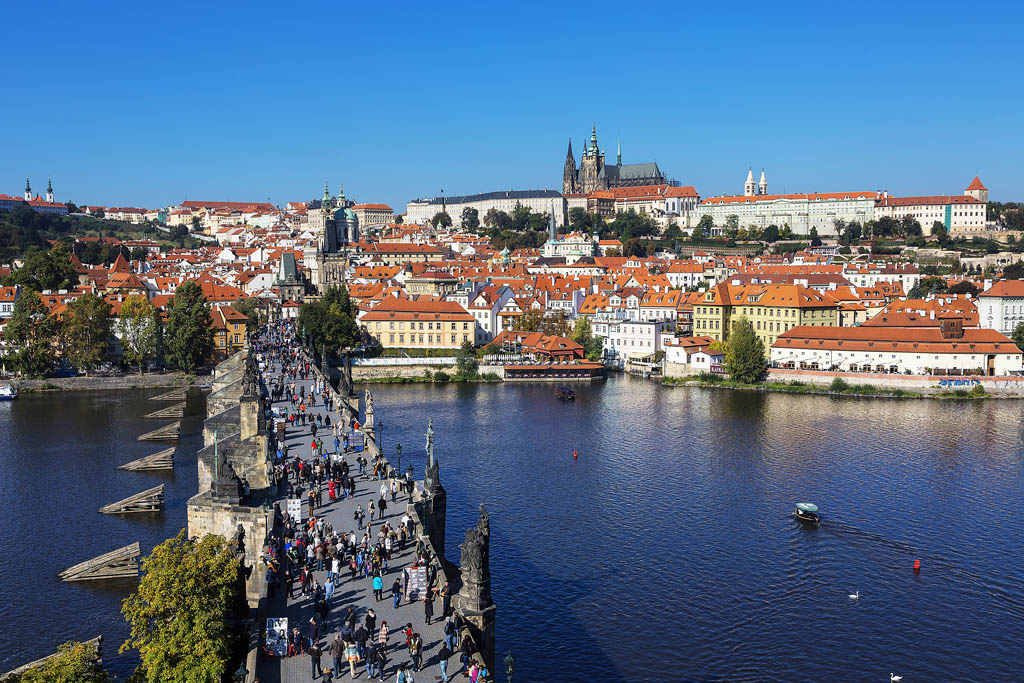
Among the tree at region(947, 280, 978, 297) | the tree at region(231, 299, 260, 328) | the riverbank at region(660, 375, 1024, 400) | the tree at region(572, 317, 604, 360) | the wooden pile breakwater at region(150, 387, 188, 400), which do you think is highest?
the tree at region(947, 280, 978, 297)

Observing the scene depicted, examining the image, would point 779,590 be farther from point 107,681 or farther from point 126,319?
point 126,319

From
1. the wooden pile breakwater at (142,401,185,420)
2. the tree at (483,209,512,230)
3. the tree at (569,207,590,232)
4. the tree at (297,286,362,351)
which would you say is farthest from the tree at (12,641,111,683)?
the tree at (483,209,512,230)

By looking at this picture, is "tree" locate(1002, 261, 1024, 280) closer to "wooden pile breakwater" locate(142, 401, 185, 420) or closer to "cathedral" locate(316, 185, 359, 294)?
"cathedral" locate(316, 185, 359, 294)

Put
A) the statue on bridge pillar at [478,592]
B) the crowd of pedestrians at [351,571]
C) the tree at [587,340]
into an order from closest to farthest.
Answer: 1. the crowd of pedestrians at [351,571]
2. the statue on bridge pillar at [478,592]
3. the tree at [587,340]

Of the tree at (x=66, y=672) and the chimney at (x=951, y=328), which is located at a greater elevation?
the chimney at (x=951, y=328)

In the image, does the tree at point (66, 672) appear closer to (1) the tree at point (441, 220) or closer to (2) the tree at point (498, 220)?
(2) the tree at point (498, 220)

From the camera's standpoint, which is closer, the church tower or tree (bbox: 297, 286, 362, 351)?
tree (bbox: 297, 286, 362, 351)

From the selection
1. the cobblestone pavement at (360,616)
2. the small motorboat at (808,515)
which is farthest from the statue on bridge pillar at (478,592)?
the small motorboat at (808,515)

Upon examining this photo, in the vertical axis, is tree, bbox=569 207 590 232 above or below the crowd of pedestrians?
above

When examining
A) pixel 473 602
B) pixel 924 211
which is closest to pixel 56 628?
pixel 473 602
